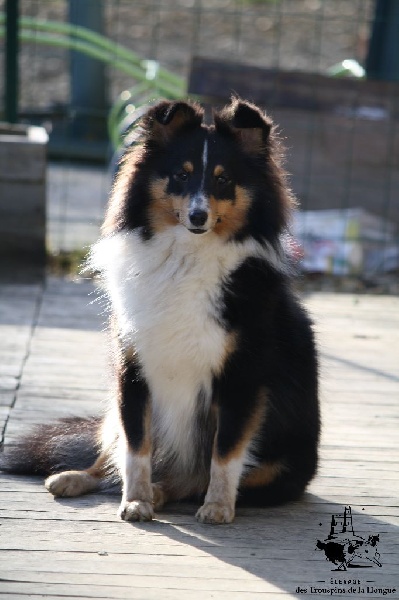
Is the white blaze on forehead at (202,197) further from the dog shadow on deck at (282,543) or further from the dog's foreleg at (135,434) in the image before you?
the dog shadow on deck at (282,543)

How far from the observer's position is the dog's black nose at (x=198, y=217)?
10.0ft

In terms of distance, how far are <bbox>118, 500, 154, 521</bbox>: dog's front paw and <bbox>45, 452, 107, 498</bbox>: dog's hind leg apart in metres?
0.23

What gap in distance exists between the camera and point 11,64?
7.09 meters

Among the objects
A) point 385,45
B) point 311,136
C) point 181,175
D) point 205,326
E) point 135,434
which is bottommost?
point 135,434

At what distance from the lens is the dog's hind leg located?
3.29 metres

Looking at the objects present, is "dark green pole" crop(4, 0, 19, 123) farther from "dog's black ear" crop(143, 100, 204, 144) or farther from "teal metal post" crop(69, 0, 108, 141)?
"dog's black ear" crop(143, 100, 204, 144)

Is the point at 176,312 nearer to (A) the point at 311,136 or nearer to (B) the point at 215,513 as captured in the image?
(B) the point at 215,513

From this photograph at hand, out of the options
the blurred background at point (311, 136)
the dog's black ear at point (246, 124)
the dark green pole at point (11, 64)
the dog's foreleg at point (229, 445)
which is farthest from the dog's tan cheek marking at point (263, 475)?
the dark green pole at point (11, 64)

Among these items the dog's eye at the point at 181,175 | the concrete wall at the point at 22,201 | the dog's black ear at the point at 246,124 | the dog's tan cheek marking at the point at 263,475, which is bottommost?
the dog's tan cheek marking at the point at 263,475

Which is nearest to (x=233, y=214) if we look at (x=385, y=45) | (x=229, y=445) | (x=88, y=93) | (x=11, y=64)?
(x=229, y=445)

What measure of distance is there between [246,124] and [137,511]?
1.27m

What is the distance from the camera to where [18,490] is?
10.9 ft

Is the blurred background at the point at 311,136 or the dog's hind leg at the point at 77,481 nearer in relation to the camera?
the dog's hind leg at the point at 77,481

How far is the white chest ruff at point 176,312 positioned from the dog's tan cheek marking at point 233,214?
0.04 meters
